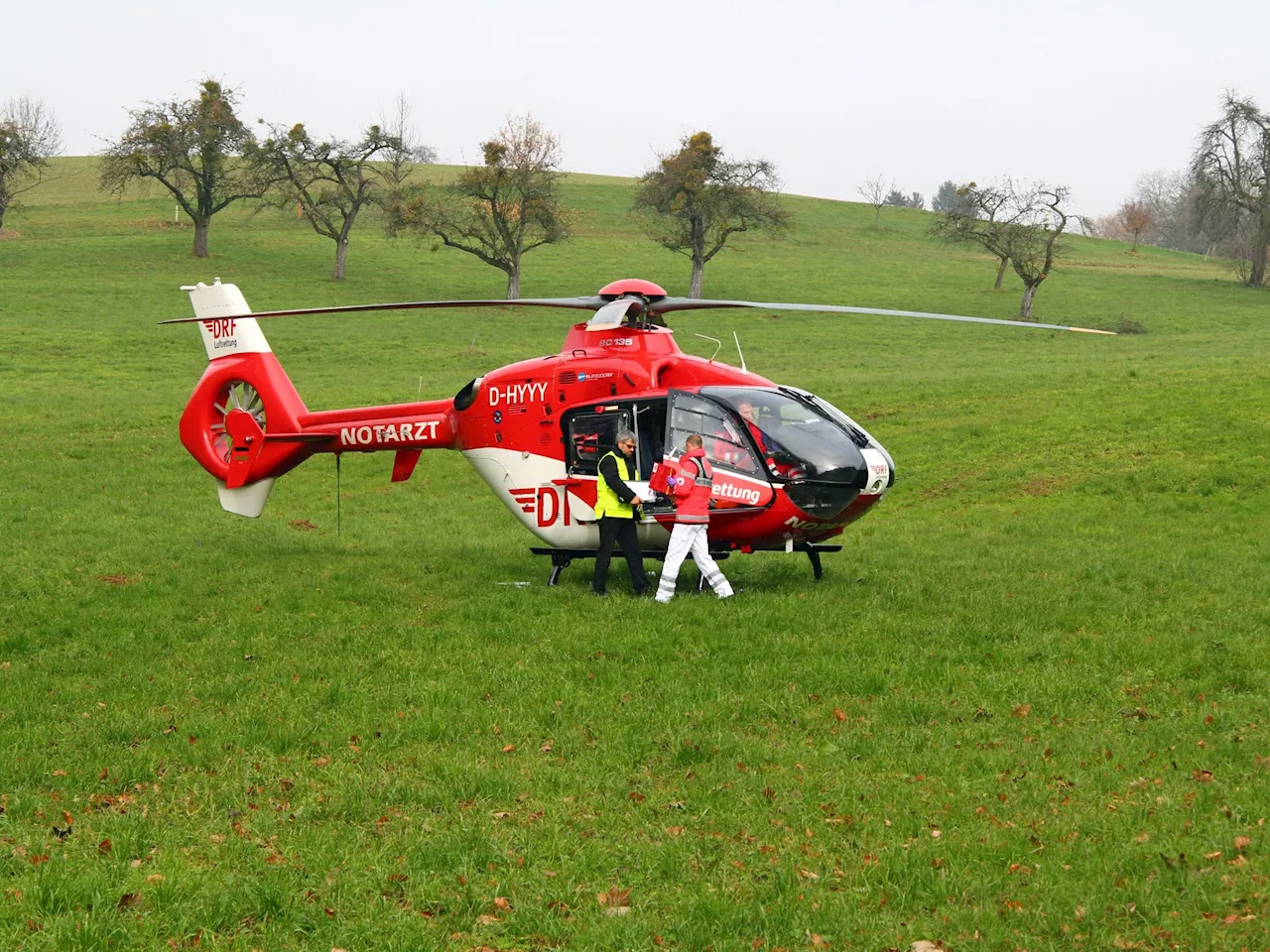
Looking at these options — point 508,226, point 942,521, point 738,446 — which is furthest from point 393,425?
point 508,226

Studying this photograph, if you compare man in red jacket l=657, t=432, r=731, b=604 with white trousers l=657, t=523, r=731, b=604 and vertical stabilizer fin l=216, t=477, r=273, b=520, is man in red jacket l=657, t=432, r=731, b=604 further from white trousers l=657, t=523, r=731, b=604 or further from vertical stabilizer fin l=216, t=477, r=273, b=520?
vertical stabilizer fin l=216, t=477, r=273, b=520

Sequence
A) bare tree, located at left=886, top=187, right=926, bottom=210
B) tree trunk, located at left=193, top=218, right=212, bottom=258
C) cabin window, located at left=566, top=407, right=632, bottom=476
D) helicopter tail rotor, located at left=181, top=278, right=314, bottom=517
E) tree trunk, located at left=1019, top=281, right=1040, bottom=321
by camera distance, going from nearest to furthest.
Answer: cabin window, located at left=566, top=407, right=632, bottom=476 → helicopter tail rotor, located at left=181, top=278, right=314, bottom=517 → tree trunk, located at left=1019, top=281, right=1040, bottom=321 → tree trunk, located at left=193, top=218, right=212, bottom=258 → bare tree, located at left=886, top=187, right=926, bottom=210

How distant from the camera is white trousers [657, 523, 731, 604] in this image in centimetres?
1252

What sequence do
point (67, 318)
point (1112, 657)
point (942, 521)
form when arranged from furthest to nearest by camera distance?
point (67, 318) → point (942, 521) → point (1112, 657)

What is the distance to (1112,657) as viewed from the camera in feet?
32.7

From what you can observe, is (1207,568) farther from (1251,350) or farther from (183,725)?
(1251,350)

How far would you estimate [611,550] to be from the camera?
43.4 feet

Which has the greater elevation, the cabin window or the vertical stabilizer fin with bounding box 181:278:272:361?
the vertical stabilizer fin with bounding box 181:278:272:361

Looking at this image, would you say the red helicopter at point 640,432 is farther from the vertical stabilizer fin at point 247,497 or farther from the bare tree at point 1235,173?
the bare tree at point 1235,173

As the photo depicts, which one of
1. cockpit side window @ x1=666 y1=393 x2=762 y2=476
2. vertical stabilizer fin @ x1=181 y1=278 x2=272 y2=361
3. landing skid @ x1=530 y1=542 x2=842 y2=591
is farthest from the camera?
vertical stabilizer fin @ x1=181 y1=278 x2=272 y2=361

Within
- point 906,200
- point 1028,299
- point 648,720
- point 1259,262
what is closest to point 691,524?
point 648,720

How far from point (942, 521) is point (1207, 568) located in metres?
5.56

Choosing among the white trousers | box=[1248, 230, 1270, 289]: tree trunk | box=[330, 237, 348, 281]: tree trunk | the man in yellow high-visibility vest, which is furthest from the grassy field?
box=[1248, 230, 1270, 289]: tree trunk

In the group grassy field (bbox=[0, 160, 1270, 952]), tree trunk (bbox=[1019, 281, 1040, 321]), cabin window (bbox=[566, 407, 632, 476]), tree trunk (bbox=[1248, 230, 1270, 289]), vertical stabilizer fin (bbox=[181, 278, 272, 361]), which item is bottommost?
grassy field (bbox=[0, 160, 1270, 952])
